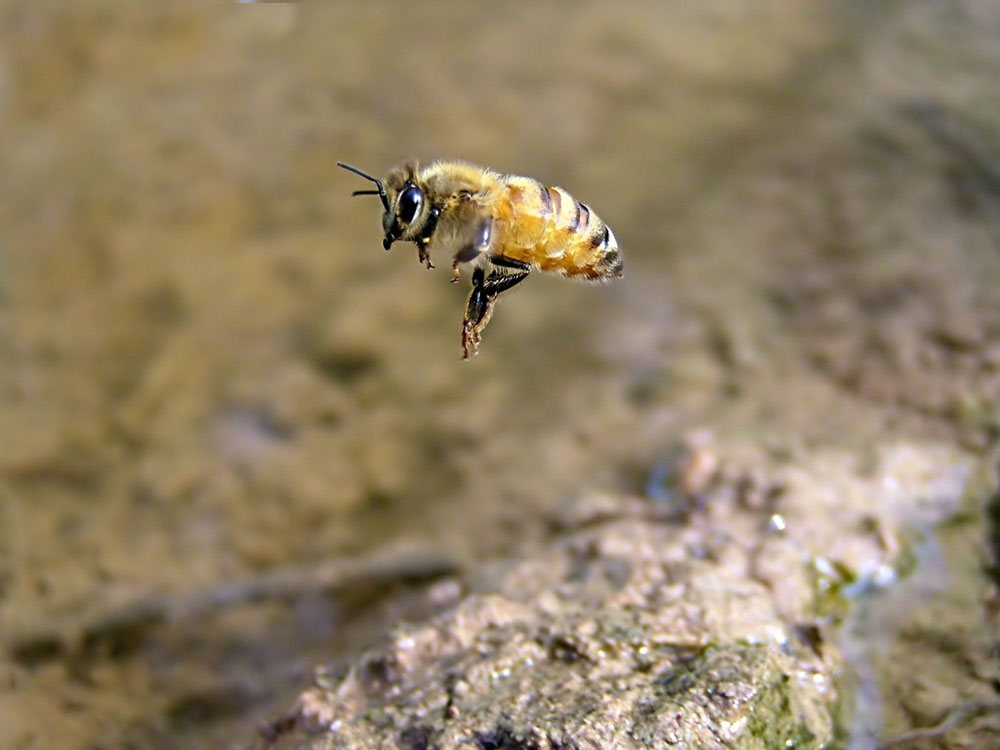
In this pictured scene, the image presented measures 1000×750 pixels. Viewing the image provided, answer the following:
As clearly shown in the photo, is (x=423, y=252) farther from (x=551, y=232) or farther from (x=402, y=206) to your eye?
(x=551, y=232)

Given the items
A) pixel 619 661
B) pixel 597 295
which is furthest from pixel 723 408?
pixel 619 661

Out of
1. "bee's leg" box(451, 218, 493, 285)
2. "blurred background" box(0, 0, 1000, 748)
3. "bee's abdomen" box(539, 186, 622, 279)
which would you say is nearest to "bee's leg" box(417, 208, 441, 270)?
"bee's leg" box(451, 218, 493, 285)

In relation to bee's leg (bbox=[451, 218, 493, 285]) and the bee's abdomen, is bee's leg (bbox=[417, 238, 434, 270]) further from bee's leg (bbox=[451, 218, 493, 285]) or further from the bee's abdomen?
the bee's abdomen

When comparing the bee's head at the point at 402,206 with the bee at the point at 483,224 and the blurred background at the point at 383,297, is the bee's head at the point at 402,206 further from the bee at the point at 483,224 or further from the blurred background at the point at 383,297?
the blurred background at the point at 383,297

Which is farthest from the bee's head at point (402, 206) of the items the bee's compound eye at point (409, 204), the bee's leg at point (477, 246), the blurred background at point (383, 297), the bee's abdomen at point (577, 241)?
the blurred background at point (383, 297)

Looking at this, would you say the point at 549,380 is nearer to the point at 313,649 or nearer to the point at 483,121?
the point at 313,649

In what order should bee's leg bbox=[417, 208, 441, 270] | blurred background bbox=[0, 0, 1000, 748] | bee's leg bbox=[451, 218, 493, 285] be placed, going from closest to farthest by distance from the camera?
bee's leg bbox=[451, 218, 493, 285] < bee's leg bbox=[417, 208, 441, 270] < blurred background bbox=[0, 0, 1000, 748]

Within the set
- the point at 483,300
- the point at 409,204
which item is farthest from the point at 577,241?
the point at 409,204
